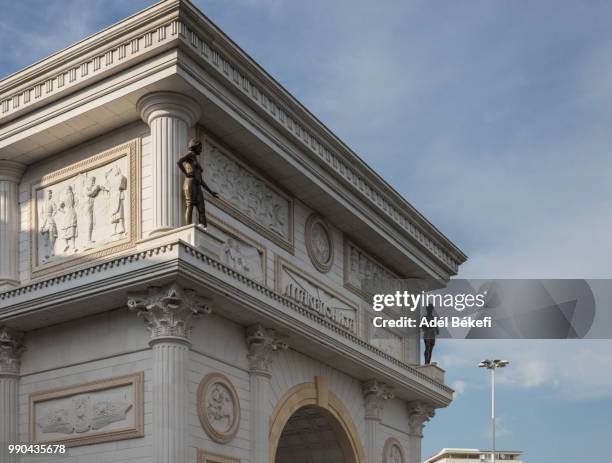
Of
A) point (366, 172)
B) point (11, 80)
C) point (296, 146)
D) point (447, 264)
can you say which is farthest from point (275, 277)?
point (447, 264)

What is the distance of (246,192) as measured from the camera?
89.2 ft

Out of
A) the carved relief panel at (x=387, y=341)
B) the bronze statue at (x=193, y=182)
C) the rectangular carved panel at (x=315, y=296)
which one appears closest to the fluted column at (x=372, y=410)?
the rectangular carved panel at (x=315, y=296)

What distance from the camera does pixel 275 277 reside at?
27.8 metres

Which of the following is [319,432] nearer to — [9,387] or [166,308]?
[9,387]

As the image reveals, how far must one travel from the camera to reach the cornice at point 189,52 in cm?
2375

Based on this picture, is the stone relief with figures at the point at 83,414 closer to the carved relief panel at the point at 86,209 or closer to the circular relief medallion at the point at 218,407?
the circular relief medallion at the point at 218,407

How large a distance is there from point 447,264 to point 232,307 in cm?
1528

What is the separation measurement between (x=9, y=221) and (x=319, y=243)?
351 inches

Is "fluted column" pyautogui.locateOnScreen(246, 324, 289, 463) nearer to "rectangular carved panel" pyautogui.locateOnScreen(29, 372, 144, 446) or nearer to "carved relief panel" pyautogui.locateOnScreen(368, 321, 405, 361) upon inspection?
"rectangular carved panel" pyautogui.locateOnScreen(29, 372, 144, 446)

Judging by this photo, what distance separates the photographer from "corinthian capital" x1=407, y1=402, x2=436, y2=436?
34406 millimetres

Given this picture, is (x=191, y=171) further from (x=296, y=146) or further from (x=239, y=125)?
(x=296, y=146)

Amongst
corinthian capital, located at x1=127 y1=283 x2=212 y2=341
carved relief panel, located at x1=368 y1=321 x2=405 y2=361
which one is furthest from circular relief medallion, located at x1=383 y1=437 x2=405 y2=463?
corinthian capital, located at x1=127 y1=283 x2=212 y2=341

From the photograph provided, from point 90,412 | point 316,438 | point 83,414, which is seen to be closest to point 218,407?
point 90,412

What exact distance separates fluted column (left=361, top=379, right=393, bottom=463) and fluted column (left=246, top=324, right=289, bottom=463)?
603cm
